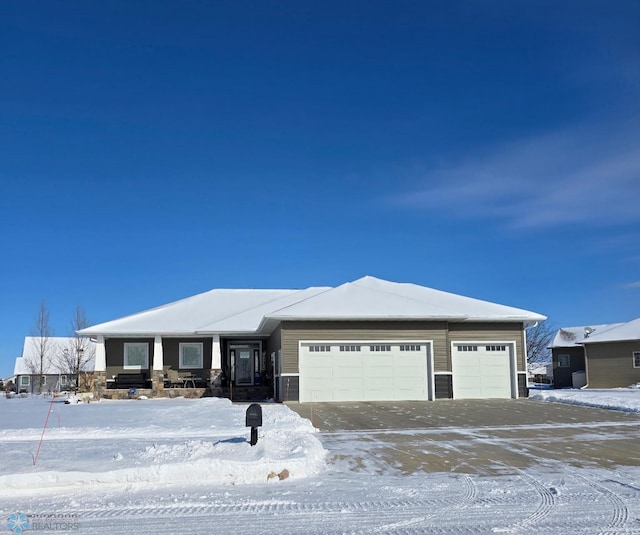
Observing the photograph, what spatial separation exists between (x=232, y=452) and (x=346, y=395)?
1389cm

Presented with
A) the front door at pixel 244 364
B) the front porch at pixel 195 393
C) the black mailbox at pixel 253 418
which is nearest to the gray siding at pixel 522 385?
the front porch at pixel 195 393

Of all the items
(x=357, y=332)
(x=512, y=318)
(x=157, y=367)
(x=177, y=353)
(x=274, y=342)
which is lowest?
(x=157, y=367)

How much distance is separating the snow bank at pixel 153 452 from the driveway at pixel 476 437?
993mm

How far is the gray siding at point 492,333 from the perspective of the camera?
24.4 meters

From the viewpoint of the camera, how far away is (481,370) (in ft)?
80.2

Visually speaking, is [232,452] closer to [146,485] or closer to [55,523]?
[146,485]

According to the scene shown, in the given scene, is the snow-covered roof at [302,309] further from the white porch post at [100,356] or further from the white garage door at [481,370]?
the white garage door at [481,370]

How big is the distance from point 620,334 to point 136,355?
2814 centimetres

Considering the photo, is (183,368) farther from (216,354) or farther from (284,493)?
(284,493)

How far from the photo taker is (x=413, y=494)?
7.48 m

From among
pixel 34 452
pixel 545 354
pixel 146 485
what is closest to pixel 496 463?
pixel 146 485

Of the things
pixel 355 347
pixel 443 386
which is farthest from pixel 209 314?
pixel 443 386

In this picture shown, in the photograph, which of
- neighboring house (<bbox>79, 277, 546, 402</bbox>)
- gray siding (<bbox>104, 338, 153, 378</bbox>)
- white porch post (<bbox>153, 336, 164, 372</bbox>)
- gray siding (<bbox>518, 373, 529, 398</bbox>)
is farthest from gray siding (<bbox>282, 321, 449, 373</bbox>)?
gray siding (<bbox>104, 338, 153, 378</bbox>)

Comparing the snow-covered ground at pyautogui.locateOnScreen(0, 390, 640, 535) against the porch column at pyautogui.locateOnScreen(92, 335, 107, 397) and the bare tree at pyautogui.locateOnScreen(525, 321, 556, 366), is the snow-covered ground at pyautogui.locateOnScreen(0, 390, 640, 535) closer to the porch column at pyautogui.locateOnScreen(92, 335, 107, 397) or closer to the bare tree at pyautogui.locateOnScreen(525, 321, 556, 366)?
the porch column at pyautogui.locateOnScreen(92, 335, 107, 397)
